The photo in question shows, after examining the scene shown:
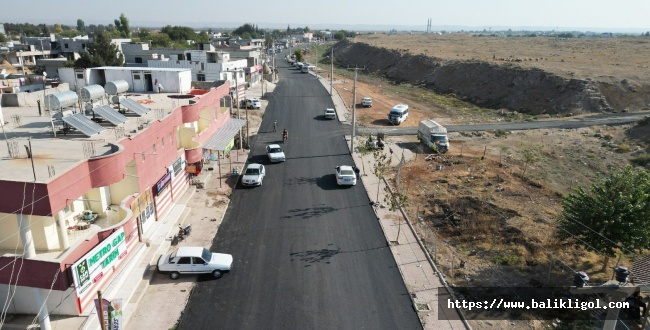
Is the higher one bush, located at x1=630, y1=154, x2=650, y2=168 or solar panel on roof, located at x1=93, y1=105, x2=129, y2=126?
solar panel on roof, located at x1=93, y1=105, x2=129, y2=126

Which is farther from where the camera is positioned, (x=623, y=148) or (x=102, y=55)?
(x=102, y=55)

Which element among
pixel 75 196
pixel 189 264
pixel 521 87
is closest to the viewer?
pixel 75 196

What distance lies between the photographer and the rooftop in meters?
15.5

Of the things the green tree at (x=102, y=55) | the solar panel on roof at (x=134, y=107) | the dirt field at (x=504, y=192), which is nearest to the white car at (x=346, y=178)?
the dirt field at (x=504, y=192)

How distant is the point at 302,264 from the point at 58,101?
1523cm

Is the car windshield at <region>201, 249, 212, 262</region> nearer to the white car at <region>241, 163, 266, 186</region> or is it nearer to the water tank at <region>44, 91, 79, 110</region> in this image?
the water tank at <region>44, 91, 79, 110</region>

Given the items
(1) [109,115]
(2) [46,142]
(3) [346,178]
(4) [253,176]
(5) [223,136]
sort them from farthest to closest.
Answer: (5) [223,136] → (3) [346,178] → (4) [253,176] → (1) [109,115] → (2) [46,142]

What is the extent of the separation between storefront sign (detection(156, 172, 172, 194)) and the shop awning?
605 cm

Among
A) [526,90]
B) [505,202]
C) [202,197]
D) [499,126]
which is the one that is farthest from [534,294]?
[526,90]

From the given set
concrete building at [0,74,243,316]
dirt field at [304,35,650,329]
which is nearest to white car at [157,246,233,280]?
concrete building at [0,74,243,316]

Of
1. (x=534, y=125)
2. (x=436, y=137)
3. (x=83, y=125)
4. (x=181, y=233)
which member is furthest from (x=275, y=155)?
(x=534, y=125)

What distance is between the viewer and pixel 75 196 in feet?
49.9

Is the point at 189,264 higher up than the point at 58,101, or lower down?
lower down

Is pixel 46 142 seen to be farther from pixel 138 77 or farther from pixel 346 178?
pixel 346 178
